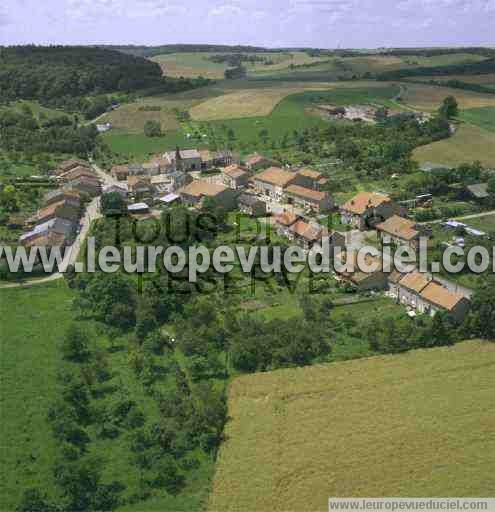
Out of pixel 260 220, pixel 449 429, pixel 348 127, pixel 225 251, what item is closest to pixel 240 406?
pixel 449 429

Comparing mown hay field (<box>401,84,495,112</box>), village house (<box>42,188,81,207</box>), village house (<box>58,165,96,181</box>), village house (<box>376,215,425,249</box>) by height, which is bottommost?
village house (<box>376,215,425,249</box>)

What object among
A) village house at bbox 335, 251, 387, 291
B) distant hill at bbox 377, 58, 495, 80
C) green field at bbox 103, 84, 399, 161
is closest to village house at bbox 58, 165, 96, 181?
green field at bbox 103, 84, 399, 161

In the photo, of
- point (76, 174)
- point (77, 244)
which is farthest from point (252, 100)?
point (77, 244)

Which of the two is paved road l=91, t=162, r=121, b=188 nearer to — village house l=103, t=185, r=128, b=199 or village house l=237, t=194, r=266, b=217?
village house l=103, t=185, r=128, b=199

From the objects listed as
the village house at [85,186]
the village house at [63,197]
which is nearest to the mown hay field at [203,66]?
the village house at [85,186]

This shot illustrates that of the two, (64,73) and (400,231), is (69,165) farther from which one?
(64,73)
